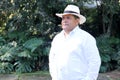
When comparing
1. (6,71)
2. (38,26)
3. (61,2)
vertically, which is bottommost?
(6,71)

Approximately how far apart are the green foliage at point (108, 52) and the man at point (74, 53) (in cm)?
512

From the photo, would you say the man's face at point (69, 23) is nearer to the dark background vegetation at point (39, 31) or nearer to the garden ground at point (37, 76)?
the garden ground at point (37, 76)

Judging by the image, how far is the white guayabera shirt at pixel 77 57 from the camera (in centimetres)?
378

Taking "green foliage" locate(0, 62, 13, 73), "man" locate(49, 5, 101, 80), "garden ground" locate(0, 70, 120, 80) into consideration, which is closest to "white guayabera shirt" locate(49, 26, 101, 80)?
"man" locate(49, 5, 101, 80)

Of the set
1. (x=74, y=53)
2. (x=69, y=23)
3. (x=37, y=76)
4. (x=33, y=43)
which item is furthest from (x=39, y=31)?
(x=74, y=53)

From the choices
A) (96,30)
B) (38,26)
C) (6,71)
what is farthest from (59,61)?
(96,30)

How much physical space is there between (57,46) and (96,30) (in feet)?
23.8

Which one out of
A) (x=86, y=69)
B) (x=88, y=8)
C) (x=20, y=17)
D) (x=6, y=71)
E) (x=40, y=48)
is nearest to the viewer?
(x=86, y=69)

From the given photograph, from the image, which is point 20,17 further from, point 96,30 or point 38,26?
point 96,30

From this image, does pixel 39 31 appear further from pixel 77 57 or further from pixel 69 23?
pixel 77 57

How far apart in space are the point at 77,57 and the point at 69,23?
1.40 feet

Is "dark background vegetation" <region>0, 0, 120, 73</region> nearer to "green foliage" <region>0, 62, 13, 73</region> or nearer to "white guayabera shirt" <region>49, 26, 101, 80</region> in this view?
"green foliage" <region>0, 62, 13, 73</region>

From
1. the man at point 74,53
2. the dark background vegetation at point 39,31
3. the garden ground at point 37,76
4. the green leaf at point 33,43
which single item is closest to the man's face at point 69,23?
the man at point 74,53

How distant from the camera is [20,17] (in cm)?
1002
